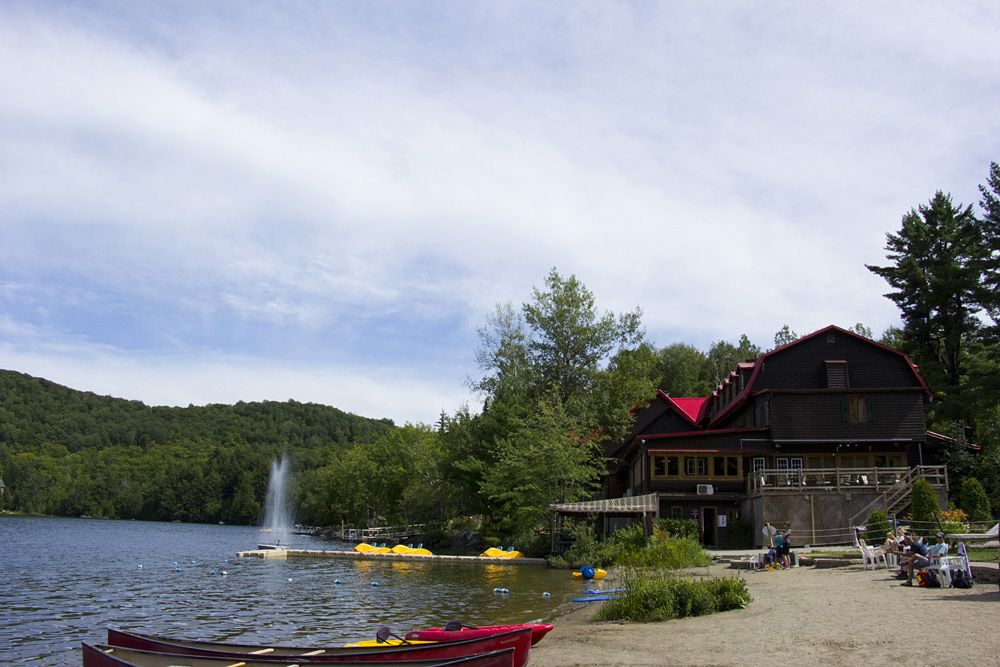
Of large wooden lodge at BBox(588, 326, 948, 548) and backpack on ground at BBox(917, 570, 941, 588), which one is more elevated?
large wooden lodge at BBox(588, 326, 948, 548)

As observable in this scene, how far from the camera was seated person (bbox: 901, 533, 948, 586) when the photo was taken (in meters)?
18.5

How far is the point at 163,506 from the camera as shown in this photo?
147 metres

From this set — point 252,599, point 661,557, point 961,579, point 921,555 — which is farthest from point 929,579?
point 252,599

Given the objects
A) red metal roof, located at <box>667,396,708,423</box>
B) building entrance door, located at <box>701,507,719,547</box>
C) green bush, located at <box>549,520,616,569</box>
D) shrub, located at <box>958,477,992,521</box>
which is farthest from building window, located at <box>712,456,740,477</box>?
red metal roof, located at <box>667,396,708,423</box>

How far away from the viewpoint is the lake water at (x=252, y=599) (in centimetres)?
1953

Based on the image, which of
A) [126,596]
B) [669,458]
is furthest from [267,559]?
[669,458]

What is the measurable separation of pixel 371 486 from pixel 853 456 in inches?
2359

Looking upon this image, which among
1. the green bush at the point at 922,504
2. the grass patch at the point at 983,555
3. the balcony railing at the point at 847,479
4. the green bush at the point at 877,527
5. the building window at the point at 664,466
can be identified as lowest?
the grass patch at the point at 983,555

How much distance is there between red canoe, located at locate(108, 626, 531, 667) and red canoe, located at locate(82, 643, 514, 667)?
10cm

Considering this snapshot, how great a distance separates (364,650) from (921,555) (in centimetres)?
1512

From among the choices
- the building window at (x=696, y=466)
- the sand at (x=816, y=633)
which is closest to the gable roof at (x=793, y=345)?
the building window at (x=696, y=466)

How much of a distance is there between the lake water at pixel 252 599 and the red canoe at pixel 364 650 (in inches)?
178

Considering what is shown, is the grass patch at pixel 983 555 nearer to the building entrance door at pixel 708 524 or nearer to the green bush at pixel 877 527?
the green bush at pixel 877 527

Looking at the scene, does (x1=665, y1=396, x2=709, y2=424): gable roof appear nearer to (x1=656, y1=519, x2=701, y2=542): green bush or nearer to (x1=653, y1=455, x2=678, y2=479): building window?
(x1=653, y1=455, x2=678, y2=479): building window
